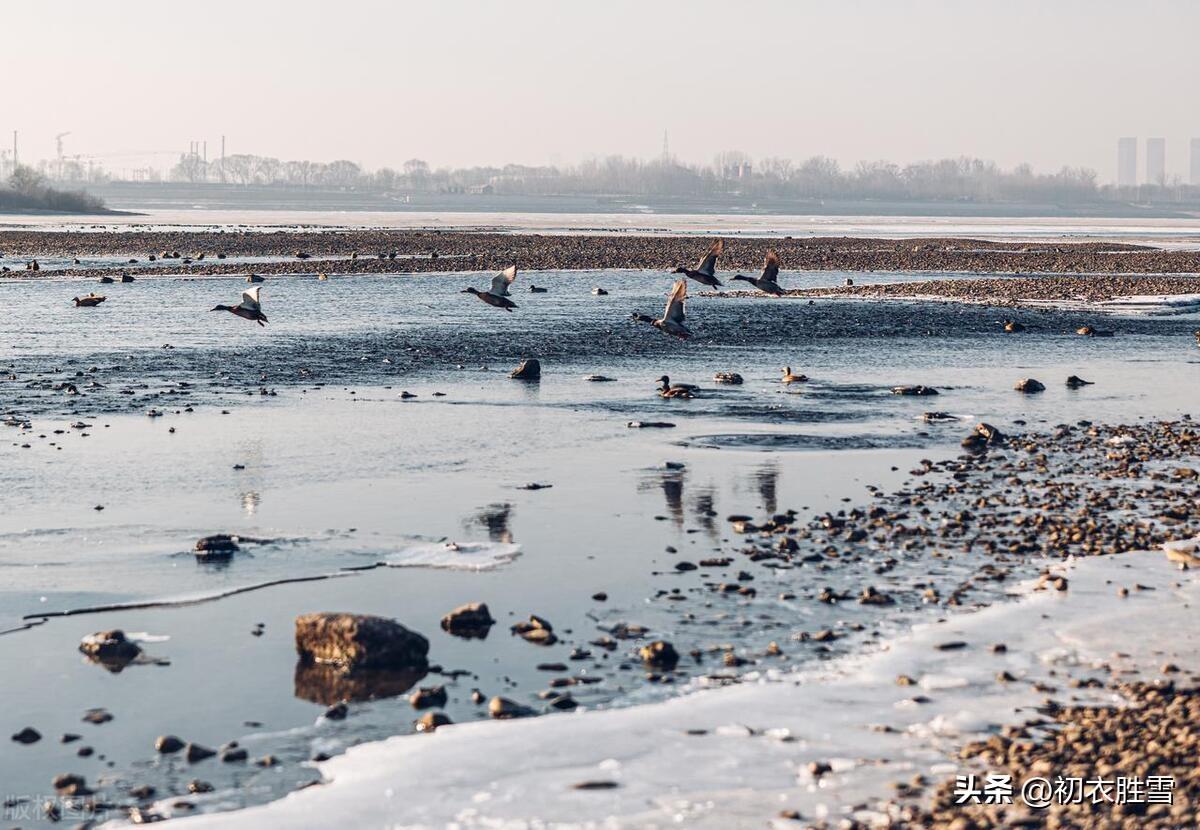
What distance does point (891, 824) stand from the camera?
8805 mm

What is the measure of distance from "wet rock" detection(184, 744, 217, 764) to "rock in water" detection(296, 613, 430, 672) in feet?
6.64

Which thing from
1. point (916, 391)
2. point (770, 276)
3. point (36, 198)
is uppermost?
point (36, 198)

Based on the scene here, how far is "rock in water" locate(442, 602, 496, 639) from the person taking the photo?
13.2 meters

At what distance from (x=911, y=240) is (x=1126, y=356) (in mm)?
71201

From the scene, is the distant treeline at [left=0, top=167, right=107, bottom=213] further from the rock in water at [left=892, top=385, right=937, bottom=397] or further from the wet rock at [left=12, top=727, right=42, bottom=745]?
the wet rock at [left=12, top=727, right=42, bottom=745]

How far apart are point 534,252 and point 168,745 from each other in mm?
73584

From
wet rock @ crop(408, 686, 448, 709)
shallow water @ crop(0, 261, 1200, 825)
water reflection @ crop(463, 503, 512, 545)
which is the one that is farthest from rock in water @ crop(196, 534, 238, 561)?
wet rock @ crop(408, 686, 448, 709)

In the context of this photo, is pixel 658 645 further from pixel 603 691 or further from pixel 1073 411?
pixel 1073 411

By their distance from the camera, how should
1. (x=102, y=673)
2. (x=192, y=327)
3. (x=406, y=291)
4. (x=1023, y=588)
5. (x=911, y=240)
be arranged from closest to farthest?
(x=102, y=673)
(x=1023, y=588)
(x=192, y=327)
(x=406, y=291)
(x=911, y=240)

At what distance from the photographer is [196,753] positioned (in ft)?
33.5

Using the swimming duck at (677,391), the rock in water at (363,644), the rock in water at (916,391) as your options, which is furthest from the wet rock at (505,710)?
the rock in water at (916,391)

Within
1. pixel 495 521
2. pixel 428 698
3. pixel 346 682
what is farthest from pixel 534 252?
pixel 428 698

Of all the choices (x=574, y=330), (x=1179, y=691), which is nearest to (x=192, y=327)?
(x=574, y=330)

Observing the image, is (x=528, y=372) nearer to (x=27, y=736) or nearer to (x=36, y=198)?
(x=27, y=736)
